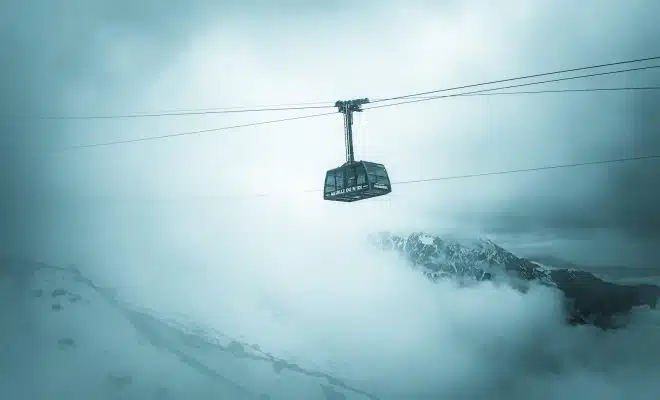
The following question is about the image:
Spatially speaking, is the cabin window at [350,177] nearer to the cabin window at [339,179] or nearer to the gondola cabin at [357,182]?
the gondola cabin at [357,182]

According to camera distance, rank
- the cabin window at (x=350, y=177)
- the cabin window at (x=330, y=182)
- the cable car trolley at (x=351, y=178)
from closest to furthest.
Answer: the cable car trolley at (x=351, y=178) < the cabin window at (x=350, y=177) < the cabin window at (x=330, y=182)

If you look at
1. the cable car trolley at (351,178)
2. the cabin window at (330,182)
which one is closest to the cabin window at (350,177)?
the cable car trolley at (351,178)

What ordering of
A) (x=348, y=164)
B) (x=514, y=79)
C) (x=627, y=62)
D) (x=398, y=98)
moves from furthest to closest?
(x=348, y=164) < (x=398, y=98) < (x=514, y=79) < (x=627, y=62)

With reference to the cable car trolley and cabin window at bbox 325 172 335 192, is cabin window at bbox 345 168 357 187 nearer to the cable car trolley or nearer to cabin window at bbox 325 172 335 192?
the cable car trolley

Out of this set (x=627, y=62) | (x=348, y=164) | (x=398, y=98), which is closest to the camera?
(x=627, y=62)

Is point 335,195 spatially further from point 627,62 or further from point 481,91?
point 627,62

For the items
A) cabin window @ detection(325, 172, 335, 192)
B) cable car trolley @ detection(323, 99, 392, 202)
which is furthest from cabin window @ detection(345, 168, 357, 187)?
cabin window @ detection(325, 172, 335, 192)

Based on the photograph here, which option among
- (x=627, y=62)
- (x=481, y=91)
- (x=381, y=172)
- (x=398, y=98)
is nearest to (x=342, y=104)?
(x=398, y=98)
